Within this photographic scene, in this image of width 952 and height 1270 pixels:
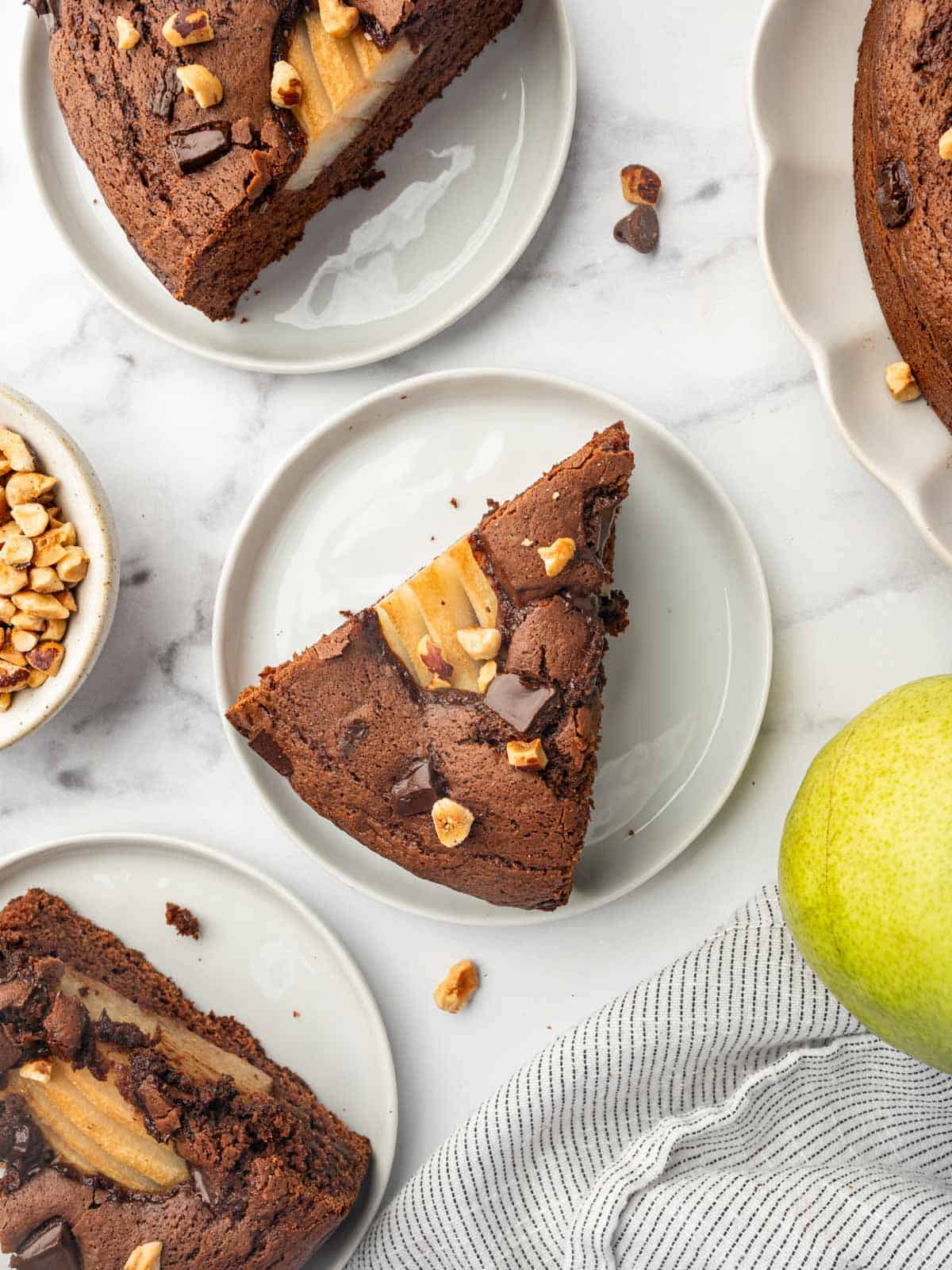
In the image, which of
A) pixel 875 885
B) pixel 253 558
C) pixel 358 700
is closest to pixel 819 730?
pixel 875 885

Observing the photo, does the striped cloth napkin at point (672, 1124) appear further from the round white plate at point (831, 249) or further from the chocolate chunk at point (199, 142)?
the chocolate chunk at point (199, 142)

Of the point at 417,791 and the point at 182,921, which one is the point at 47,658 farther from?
the point at 417,791

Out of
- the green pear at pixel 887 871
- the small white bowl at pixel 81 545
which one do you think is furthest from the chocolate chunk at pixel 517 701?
the small white bowl at pixel 81 545

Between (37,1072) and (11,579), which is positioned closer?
(37,1072)

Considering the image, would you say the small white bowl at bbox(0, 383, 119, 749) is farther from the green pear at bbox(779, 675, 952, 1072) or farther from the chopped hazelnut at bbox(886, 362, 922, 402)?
the chopped hazelnut at bbox(886, 362, 922, 402)

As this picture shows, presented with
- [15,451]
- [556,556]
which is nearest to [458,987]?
[556,556]

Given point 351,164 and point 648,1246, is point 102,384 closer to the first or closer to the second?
point 351,164

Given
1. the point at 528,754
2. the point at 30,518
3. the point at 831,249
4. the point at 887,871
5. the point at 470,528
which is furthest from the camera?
the point at 470,528
